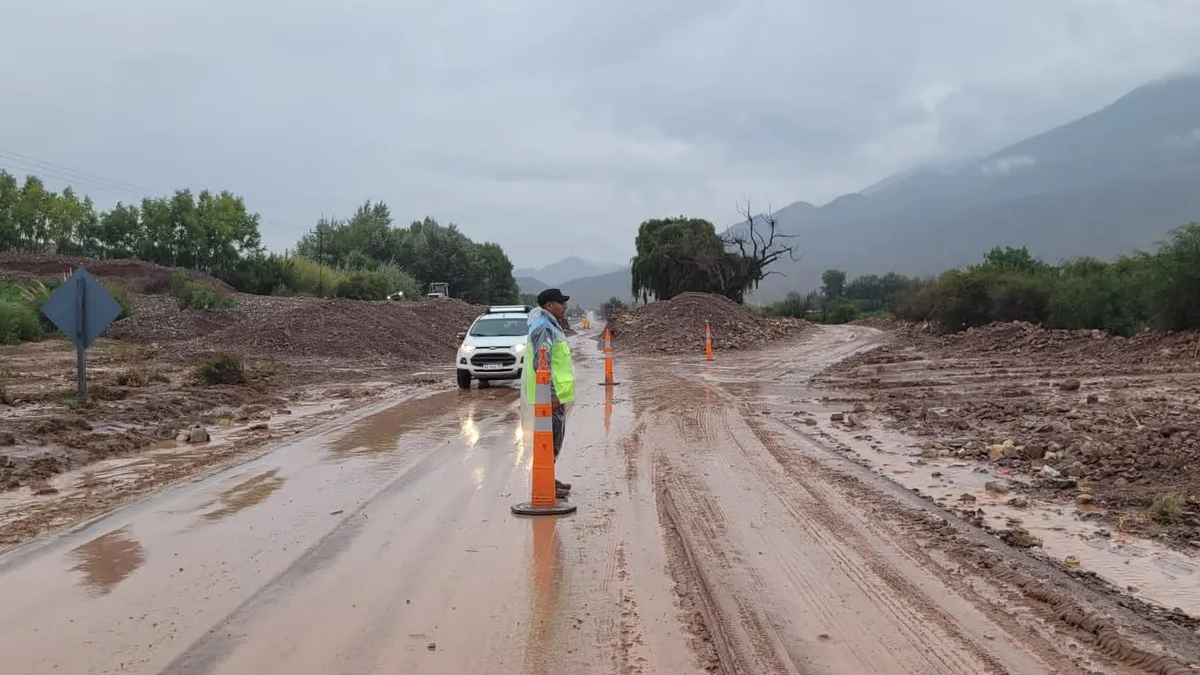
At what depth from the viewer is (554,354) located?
8.02 meters

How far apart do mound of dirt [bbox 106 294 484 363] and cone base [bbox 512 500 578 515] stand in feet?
70.8

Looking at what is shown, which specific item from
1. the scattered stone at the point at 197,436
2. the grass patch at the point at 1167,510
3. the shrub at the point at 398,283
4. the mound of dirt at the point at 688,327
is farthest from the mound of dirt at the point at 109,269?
the grass patch at the point at 1167,510

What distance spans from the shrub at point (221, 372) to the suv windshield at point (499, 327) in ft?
16.6

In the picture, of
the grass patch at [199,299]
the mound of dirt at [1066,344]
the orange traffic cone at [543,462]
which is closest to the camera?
the orange traffic cone at [543,462]

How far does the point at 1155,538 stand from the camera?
21.0ft

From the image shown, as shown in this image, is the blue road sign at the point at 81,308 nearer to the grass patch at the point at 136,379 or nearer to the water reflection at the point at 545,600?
the grass patch at the point at 136,379

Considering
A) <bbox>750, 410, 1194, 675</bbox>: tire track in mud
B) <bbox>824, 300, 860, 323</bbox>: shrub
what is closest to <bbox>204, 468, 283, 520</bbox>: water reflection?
<bbox>750, 410, 1194, 675</bbox>: tire track in mud

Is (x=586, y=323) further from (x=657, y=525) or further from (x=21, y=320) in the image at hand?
(x=657, y=525)

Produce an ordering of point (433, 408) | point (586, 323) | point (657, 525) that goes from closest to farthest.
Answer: point (657, 525)
point (433, 408)
point (586, 323)

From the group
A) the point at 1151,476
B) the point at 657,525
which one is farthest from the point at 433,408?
the point at 1151,476

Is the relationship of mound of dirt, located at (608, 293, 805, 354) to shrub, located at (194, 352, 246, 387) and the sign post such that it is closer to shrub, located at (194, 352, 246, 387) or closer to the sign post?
shrub, located at (194, 352, 246, 387)

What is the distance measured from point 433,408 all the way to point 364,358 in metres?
13.7

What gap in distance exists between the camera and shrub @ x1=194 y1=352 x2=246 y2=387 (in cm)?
1794

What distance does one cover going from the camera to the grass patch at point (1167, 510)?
671 cm
